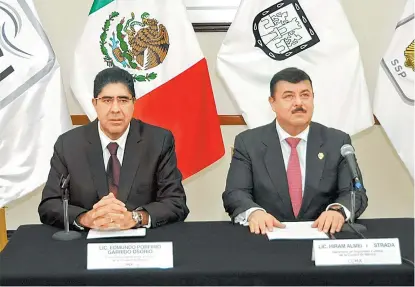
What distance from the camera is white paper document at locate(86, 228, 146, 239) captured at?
204cm

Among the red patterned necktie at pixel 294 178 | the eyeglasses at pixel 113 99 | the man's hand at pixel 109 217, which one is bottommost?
the man's hand at pixel 109 217

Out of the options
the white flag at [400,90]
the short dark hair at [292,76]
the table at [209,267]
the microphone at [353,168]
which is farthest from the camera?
the white flag at [400,90]

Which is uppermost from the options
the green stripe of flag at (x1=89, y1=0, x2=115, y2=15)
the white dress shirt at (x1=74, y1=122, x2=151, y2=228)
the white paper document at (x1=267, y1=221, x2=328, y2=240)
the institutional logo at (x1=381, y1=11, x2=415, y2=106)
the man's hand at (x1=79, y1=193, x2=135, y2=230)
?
the green stripe of flag at (x1=89, y1=0, x2=115, y2=15)

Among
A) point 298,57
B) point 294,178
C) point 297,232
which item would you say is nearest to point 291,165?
Answer: point 294,178

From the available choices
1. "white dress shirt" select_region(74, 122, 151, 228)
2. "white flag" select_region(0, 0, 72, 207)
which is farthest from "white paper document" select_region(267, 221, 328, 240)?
→ "white flag" select_region(0, 0, 72, 207)

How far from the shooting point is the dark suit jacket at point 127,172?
7.86ft

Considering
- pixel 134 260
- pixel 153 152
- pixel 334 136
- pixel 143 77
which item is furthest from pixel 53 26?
pixel 134 260

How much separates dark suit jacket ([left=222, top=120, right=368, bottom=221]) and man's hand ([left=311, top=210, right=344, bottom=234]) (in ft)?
0.82

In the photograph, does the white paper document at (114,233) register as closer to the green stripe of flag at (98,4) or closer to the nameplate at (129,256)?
the nameplate at (129,256)

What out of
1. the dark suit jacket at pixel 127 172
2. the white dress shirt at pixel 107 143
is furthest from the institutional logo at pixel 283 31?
the white dress shirt at pixel 107 143

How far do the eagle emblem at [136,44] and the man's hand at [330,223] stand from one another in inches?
63.8

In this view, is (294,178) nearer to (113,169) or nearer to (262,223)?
(262,223)

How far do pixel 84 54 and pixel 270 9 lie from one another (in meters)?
1.12

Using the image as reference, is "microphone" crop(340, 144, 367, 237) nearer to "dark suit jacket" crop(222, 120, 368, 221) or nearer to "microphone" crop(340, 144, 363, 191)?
"microphone" crop(340, 144, 363, 191)
